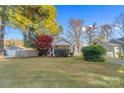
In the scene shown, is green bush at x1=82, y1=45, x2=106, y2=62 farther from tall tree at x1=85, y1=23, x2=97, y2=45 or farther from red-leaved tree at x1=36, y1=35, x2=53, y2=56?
red-leaved tree at x1=36, y1=35, x2=53, y2=56

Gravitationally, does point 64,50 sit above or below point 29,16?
below

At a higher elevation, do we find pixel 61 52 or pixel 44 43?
pixel 44 43

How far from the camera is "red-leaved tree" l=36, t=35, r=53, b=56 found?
10.8 m

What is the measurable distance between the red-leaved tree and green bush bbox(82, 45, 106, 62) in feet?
9.32

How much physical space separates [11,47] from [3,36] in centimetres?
574

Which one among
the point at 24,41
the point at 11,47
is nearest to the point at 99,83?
the point at 24,41

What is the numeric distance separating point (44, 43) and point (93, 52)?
3.98 meters

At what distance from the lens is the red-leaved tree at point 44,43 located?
10.8 m

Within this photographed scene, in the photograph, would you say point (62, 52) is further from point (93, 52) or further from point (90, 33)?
point (93, 52)

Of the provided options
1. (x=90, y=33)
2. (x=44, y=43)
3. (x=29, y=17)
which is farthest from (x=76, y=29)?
(x=44, y=43)

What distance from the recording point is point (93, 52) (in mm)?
8570

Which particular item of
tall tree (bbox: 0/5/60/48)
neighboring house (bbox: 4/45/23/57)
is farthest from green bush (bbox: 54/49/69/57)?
tall tree (bbox: 0/5/60/48)
